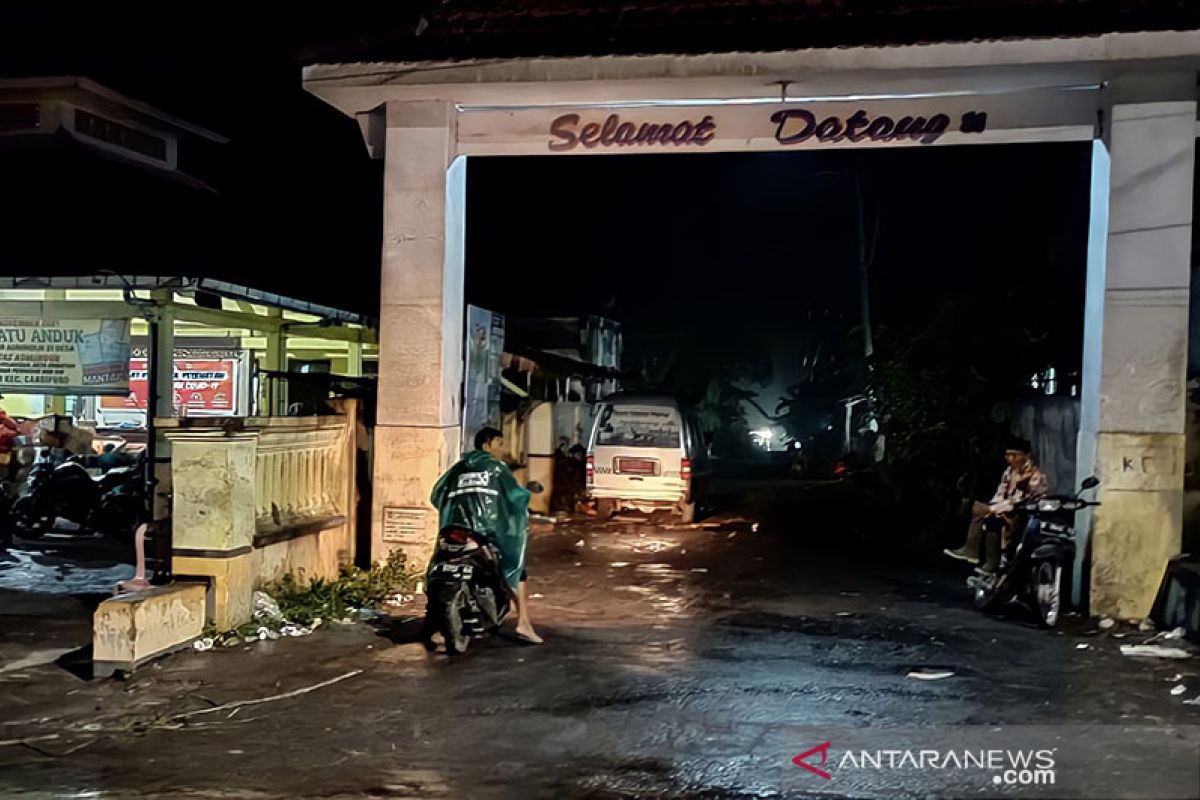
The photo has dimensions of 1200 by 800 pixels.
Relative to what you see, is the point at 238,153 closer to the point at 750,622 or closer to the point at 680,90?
A: the point at 680,90

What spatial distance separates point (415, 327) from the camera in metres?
10.1

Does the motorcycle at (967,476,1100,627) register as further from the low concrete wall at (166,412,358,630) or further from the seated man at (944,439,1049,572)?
the low concrete wall at (166,412,358,630)

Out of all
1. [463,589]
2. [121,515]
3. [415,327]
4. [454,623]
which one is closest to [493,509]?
[463,589]

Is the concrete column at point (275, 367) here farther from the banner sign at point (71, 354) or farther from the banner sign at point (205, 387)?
the banner sign at point (71, 354)

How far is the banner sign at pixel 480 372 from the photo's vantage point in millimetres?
11234

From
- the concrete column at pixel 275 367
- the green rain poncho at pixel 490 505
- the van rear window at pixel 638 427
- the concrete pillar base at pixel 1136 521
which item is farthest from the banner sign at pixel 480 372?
the concrete pillar base at pixel 1136 521

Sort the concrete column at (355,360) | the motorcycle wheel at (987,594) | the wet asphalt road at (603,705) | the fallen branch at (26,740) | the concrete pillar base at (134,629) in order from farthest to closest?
the concrete column at (355,360) < the motorcycle wheel at (987,594) < the concrete pillar base at (134,629) < the fallen branch at (26,740) < the wet asphalt road at (603,705)

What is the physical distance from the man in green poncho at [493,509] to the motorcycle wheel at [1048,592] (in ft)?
13.5

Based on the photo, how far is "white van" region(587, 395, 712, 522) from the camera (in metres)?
14.9

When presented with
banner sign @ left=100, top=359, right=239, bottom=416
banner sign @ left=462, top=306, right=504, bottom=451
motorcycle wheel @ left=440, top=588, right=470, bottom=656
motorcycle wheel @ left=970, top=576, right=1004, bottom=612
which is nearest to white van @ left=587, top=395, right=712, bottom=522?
banner sign @ left=462, top=306, right=504, bottom=451

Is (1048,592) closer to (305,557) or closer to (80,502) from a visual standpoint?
(305,557)

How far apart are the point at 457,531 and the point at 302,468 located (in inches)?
97.7

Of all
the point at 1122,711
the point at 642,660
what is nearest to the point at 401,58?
the point at 642,660

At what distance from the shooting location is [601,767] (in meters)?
5.17
